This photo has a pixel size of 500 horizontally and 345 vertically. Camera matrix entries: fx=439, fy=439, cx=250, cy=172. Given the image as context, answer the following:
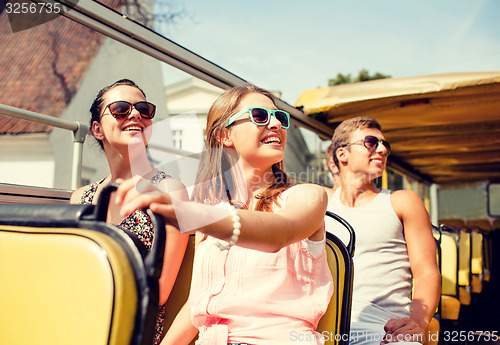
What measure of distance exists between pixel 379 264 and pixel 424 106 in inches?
81.9

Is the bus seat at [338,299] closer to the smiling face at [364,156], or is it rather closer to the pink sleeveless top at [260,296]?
the pink sleeveless top at [260,296]

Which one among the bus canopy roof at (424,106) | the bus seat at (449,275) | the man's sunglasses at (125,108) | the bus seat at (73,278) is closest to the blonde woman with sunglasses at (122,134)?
the man's sunglasses at (125,108)

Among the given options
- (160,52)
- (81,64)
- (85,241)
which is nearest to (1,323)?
(85,241)

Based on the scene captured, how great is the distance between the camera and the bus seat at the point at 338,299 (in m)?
1.52

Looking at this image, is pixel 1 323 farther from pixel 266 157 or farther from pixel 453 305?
pixel 453 305

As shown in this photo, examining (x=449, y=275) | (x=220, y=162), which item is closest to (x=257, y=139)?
(x=220, y=162)

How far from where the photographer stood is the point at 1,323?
919 millimetres

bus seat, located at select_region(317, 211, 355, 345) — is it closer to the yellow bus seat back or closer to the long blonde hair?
the long blonde hair

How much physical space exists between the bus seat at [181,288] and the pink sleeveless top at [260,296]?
0.21 meters

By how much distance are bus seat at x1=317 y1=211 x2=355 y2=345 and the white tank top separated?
22.1 inches

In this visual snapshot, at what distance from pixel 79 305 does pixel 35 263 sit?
0.49ft

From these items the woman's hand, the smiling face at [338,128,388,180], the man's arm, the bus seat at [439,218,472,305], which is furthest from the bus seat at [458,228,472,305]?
the woman's hand

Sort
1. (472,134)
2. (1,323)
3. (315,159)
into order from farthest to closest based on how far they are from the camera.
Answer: (472,134)
(315,159)
(1,323)

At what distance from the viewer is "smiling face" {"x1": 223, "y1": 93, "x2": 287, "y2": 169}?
4.92 ft
